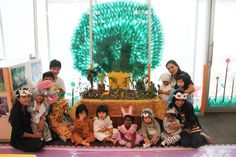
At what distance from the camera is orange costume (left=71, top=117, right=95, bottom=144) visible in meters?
3.19

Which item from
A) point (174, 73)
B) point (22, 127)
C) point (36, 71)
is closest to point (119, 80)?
point (174, 73)

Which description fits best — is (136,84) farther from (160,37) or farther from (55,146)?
(55,146)

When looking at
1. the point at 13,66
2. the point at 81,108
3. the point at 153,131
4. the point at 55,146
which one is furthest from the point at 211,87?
the point at 13,66

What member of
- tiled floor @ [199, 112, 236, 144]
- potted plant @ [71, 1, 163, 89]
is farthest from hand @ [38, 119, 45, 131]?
tiled floor @ [199, 112, 236, 144]

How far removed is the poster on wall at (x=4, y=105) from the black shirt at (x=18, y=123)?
199 mm

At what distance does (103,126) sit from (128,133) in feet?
1.12

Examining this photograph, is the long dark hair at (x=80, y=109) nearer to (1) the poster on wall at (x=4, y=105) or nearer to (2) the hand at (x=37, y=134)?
(2) the hand at (x=37, y=134)

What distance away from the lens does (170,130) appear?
318cm

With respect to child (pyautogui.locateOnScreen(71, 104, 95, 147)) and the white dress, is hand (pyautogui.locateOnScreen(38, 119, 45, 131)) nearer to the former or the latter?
child (pyautogui.locateOnScreen(71, 104, 95, 147))

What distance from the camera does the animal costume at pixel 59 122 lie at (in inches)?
129

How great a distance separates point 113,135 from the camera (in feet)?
10.7

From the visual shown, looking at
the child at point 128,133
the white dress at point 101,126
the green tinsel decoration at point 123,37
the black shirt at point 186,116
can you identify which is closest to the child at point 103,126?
the white dress at point 101,126

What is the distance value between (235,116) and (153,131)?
1.88 metres

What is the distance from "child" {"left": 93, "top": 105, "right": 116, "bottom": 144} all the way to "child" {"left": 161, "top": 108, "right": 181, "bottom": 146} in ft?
2.17
